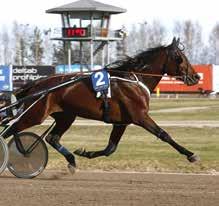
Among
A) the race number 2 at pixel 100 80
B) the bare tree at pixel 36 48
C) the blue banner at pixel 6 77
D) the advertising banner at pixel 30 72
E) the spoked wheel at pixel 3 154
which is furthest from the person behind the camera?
the bare tree at pixel 36 48

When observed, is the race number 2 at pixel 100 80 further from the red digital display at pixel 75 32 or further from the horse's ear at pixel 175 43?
the red digital display at pixel 75 32

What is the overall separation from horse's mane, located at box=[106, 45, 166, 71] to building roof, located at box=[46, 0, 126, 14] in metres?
52.2

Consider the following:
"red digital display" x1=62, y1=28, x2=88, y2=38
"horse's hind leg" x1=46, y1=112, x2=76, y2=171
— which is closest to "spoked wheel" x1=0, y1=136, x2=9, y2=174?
"horse's hind leg" x1=46, y1=112, x2=76, y2=171

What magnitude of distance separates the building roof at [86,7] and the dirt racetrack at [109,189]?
52.6 metres

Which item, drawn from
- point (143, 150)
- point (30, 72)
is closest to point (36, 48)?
point (30, 72)

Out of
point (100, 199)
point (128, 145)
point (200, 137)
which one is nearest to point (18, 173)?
point (100, 199)

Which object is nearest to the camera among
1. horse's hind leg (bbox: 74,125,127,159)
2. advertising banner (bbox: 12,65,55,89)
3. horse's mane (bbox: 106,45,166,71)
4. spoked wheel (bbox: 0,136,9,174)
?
spoked wheel (bbox: 0,136,9,174)

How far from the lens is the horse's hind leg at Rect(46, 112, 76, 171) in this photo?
1020 cm

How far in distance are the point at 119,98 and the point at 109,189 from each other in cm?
154

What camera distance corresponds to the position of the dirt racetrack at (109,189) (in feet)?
25.9

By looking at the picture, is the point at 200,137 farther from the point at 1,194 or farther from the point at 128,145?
the point at 1,194

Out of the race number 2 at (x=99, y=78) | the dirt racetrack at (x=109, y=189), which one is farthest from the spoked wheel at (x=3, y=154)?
the race number 2 at (x=99, y=78)

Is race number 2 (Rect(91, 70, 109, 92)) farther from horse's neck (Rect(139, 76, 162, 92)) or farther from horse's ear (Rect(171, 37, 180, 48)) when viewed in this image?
horse's ear (Rect(171, 37, 180, 48))

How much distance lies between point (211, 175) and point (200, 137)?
24.9 ft
